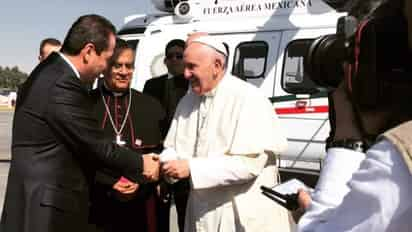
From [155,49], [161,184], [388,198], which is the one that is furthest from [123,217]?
[155,49]

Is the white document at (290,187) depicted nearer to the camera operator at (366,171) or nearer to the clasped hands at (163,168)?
the camera operator at (366,171)

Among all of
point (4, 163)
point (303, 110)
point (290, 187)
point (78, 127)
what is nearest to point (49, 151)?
point (78, 127)

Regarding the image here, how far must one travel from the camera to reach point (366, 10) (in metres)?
1.35

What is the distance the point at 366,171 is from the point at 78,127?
204 centimetres

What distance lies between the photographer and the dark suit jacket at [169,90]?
4.70 meters

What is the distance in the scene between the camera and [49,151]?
279cm

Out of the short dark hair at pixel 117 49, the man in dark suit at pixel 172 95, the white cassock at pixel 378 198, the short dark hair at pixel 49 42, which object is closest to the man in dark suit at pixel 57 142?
the short dark hair at pixel 117 49

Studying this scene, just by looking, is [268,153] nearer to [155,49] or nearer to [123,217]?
[123,217]

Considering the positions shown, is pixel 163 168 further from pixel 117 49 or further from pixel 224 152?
pixel 117 49

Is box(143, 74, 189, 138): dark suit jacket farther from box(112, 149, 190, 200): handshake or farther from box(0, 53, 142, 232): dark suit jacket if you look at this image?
box(0, 53, 142, 232): dark suit jacket

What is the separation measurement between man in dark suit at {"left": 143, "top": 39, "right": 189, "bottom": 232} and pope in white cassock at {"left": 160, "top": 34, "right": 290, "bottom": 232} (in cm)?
50

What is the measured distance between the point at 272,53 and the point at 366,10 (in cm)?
633

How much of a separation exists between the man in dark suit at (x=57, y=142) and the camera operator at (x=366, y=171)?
1791 millimetres

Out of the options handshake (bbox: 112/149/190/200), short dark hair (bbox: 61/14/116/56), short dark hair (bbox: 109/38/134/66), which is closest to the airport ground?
handshake (bbox: 112/149/190/200)
